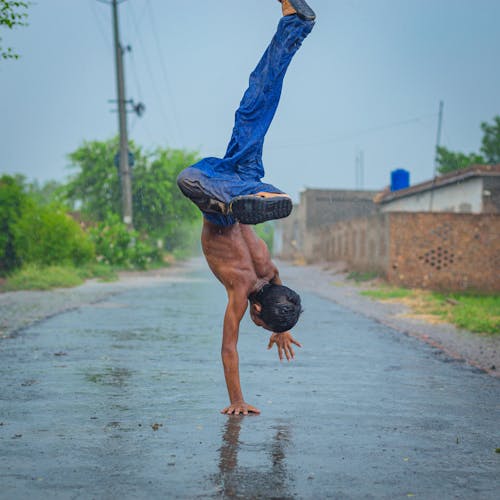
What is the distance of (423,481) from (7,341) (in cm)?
721

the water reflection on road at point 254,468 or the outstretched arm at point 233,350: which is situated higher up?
the outstretched arm at point 233,350

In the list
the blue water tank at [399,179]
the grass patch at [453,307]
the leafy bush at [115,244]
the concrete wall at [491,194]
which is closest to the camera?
the grass patch at [453,307]

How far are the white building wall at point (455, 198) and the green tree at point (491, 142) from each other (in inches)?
463

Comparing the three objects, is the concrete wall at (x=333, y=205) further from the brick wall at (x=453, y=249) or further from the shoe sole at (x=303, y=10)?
the shoe sole at (x=303, y=10)

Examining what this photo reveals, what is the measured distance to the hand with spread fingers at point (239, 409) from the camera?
5.79m

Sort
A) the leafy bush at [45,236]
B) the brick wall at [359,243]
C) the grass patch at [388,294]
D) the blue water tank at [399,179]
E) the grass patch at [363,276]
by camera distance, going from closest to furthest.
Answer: the grass patch at [388,294] < the leafy bush at [45,236] < the brick wall at [359,243] < the grass patch at [363,276] < the blue water tank at [399,179]

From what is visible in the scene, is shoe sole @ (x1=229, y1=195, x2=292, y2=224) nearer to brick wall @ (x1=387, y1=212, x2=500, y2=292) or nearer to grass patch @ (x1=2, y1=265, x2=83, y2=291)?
grass patch @ (x1=2, y1=265, x2=83, y2=291)

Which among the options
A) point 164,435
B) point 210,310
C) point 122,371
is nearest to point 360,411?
point 164,435

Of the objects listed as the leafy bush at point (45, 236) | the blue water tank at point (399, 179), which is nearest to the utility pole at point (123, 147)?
the leafy bush at point (45, 236)

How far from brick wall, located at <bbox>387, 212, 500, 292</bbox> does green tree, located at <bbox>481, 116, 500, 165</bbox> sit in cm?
2274

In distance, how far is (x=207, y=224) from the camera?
5.70m

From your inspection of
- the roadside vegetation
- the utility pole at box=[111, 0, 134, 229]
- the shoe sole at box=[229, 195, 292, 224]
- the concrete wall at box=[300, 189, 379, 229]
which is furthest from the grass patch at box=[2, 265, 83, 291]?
the concrete wall at box=[300, 189, 379, 229]

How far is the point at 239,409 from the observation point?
579 centimetres

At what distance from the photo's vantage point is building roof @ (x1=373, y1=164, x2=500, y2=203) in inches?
1022
